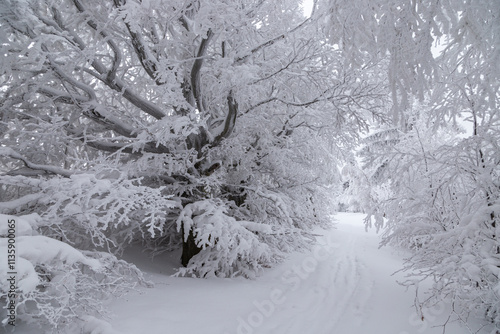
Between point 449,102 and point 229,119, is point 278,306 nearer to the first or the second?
point 229,119

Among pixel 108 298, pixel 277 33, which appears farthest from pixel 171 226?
pixel 277 33

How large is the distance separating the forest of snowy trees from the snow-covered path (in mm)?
417

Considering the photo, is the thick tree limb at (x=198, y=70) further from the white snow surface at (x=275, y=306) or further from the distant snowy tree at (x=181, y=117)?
the white snow surface at (x=275, y=306)

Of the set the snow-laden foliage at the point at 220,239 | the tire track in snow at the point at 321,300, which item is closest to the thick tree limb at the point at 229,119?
the snow-laden foliage at the point at 220,239

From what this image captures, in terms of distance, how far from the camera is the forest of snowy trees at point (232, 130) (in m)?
2.48

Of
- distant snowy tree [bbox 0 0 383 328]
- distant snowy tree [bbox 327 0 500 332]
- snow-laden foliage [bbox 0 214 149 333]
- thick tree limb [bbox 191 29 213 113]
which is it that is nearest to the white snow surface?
snow-laden foliage [bbox 0 214 149 333]

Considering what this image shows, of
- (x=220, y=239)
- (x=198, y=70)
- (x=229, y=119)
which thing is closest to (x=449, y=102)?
(x=229, y=119)

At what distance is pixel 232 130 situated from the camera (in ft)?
19.4

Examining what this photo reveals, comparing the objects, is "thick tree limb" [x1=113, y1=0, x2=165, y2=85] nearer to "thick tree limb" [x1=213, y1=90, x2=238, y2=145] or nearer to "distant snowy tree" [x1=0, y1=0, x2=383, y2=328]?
"distant snowy tree" [x1=0, y1=0, x2=383, y2=328]

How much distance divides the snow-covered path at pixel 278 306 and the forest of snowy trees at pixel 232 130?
417 mm

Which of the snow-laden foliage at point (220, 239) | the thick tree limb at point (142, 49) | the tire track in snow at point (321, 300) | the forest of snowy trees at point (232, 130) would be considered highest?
the thick tree limb at point (142, 49)

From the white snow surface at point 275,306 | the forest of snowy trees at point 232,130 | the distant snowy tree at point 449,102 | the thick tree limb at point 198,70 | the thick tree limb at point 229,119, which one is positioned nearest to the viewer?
the distant snowy tree at point 449,102

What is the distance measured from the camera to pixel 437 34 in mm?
2088

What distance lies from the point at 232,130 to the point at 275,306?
3307 millimetres
